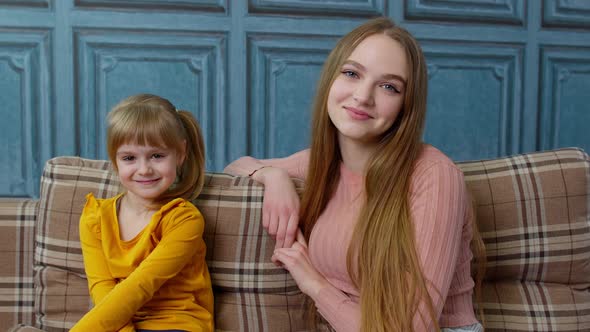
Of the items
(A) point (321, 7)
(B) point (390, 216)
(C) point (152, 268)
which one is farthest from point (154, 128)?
(A) point (321, 7)

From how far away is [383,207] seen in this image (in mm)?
1360

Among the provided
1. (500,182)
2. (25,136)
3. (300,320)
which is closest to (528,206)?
(500,182)

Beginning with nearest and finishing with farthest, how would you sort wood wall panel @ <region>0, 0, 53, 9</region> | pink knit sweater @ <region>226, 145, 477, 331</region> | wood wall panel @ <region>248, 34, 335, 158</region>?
pink knit sweater @ <region>226, 145, 477, 331</region>
wood wall panel @ <region>0, 0, 53, 9</region>
wood wall panel @ <region>248, 34, 335, 158</region>

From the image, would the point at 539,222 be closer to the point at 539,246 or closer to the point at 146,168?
the point at 539,246

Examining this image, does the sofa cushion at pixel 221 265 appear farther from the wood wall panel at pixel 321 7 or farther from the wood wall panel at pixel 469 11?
the wood wall panel at pixel 469 11

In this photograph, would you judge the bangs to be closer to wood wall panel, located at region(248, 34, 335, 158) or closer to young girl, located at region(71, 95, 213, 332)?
young girl, located at region(71, 95, 213, 332)

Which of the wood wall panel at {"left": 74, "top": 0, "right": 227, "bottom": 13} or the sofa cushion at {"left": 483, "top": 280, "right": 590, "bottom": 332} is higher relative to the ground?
the wood wall panel at {"left": 74, "top": 0, "right": 227, "bottom": 13}

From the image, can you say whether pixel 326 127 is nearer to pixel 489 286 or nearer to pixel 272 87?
pixel 489 286

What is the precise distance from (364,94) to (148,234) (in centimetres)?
58

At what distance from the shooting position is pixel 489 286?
1658 mm

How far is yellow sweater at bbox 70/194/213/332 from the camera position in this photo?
140 centimetres

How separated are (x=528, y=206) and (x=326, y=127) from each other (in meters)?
0.57

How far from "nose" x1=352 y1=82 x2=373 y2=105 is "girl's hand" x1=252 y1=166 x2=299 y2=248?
13.9 inches

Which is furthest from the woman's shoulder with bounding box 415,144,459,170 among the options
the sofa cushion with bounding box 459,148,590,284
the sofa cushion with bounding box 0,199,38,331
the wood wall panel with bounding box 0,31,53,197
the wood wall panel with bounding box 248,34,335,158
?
the wood wall panel with bounding box 0,31,53,197
